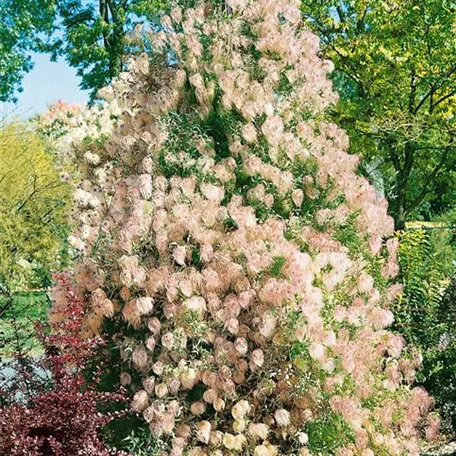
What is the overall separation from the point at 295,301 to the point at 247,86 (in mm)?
1378

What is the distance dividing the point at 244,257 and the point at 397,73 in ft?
33.6

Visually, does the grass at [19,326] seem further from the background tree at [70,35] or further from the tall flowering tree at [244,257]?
the background tree at [70,35]

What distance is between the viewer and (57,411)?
410 cm

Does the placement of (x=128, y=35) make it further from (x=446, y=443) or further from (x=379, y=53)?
(x=379, y=53)

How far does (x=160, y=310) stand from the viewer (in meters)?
4.93

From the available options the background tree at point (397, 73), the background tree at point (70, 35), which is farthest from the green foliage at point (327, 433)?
the background tree at point (70, 35)

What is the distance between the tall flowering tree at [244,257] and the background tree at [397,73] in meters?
7.72

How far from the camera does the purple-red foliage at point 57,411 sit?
3.89 meters

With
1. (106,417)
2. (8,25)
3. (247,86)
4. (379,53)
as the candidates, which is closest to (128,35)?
(247,86)

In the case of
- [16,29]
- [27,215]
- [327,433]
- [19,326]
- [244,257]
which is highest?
[16,29]

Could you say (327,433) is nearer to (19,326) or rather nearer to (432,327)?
(19,326)

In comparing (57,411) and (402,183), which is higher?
(402,183)

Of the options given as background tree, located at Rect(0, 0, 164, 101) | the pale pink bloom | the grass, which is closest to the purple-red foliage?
the grass

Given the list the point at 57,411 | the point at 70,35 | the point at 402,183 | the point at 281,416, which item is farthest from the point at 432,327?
the point at 70,35
